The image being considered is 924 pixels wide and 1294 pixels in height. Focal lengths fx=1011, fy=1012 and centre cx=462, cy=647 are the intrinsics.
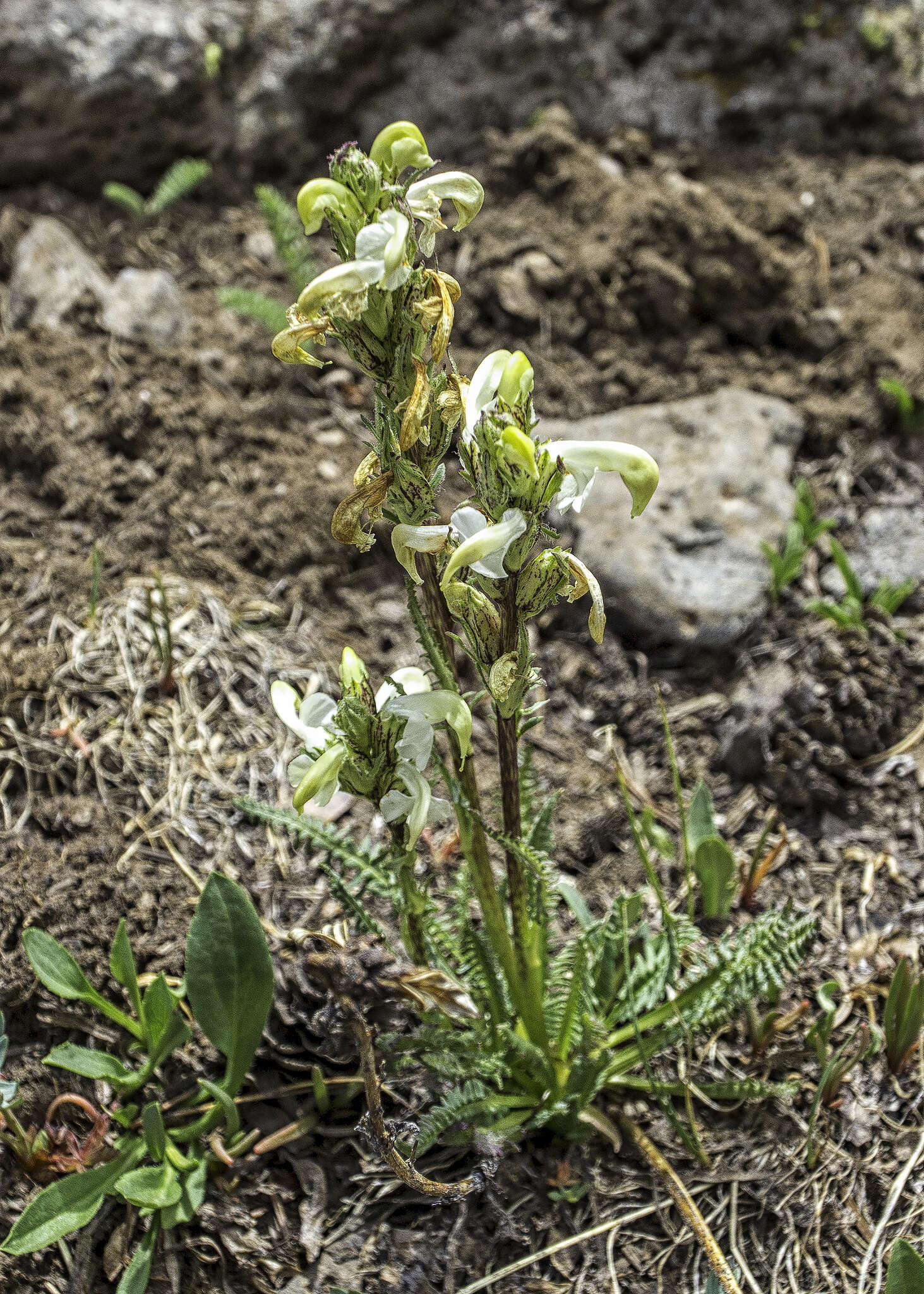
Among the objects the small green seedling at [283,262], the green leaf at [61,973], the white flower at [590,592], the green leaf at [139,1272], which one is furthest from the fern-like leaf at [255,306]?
the green leaf at [139,1272]

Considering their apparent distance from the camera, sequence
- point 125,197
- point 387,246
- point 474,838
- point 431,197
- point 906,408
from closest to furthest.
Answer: point 387,246, point 431,197, point 474,838, point 906,408, point 125,197

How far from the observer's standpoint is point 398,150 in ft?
4.52


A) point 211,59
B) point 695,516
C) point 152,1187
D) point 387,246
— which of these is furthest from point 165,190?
point 152,1187

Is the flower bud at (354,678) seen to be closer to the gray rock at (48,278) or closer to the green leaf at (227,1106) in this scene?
the green leaf at (227,1106)

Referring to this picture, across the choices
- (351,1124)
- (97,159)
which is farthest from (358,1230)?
(97,159)

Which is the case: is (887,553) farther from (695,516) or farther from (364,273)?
(364,273)

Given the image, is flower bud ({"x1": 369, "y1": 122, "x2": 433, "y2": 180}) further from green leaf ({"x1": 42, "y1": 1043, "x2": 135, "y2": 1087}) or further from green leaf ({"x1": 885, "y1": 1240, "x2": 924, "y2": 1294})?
green leaf ({"x1": 885, "y1": 1240, "x2": 924, "y2": 1294})

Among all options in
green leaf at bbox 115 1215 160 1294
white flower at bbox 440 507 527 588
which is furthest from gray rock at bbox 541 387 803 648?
green leaf at bbox 115 1215 160 1294

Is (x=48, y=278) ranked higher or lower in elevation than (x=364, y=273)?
lower

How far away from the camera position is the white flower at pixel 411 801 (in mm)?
1604

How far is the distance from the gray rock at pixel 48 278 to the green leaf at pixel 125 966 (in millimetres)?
2262

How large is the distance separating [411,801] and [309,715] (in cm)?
22

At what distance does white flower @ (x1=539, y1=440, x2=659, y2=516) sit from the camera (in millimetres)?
1368

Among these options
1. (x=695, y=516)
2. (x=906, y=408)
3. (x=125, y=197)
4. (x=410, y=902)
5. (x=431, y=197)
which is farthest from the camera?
(x=125, y=197)
